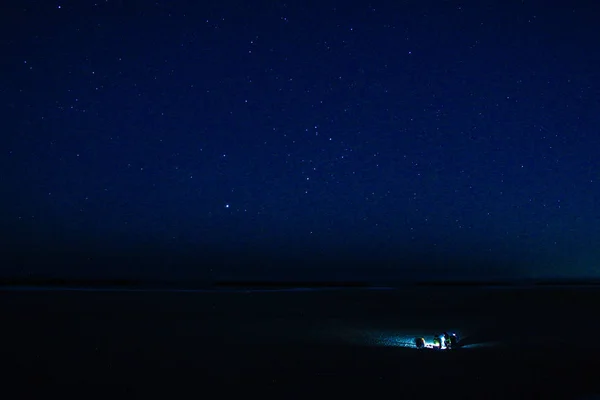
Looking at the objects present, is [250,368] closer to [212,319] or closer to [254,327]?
[254,327]

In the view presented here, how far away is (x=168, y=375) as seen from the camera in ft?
13.7

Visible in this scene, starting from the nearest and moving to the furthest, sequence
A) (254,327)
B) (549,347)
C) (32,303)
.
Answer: (549,347) < (254,327) < (32,303)

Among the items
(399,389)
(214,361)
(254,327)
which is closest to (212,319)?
(254,327)

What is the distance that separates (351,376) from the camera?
4188 millimetres

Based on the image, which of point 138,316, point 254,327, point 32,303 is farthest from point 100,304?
point 254,327

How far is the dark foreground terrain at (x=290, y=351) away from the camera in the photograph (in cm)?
386

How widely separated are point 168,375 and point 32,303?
6.10 meters

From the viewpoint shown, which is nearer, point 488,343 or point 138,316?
point 488,343

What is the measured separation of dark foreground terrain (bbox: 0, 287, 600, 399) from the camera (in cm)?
386

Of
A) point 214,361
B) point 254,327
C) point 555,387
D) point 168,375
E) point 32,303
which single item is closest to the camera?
point 555,387

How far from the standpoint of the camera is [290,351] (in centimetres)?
509

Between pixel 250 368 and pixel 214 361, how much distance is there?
19.1 inches

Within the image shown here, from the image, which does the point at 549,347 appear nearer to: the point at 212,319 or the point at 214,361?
the point at 214,361

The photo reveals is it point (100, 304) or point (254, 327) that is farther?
point (100, 304)
